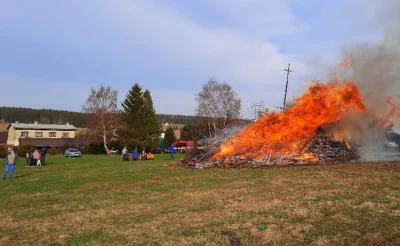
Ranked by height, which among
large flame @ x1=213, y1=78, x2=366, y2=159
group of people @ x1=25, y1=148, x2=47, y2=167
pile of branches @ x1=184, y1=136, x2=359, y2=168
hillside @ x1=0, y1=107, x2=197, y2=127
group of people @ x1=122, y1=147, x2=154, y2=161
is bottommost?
group of people @ x1=25, y1=148, x2=47, y2=167

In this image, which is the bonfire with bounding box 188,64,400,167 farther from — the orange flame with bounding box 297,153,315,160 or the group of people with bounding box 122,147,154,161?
the group of people with bounding box 122,147,154,161

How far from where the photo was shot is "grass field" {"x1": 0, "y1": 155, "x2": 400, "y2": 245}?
6141 mm

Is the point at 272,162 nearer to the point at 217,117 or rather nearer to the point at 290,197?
the point at 290,197

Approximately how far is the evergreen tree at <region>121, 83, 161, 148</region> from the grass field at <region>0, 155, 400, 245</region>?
39.4m

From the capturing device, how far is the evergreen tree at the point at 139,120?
52.4 meters

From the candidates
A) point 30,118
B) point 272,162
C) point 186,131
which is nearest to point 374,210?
point 272,162

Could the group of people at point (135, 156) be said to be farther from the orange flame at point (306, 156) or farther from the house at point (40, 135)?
the house at point (40, 135)

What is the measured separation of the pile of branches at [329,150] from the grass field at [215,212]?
5730 millimetres

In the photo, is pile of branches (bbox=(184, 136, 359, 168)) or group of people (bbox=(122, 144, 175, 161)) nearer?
pile of branches (bbox=(184, 136, 359, 168))

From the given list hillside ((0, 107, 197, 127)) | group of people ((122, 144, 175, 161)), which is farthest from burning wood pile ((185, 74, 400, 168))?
hillside ((0, 107, 197, 127))

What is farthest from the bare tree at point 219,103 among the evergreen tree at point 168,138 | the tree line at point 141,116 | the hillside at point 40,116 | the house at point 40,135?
the hillside at point 40,116

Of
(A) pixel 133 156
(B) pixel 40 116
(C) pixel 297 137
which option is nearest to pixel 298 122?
(C) pixel 297 137

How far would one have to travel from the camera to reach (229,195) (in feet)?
33.1

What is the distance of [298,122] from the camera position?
19.2 m
